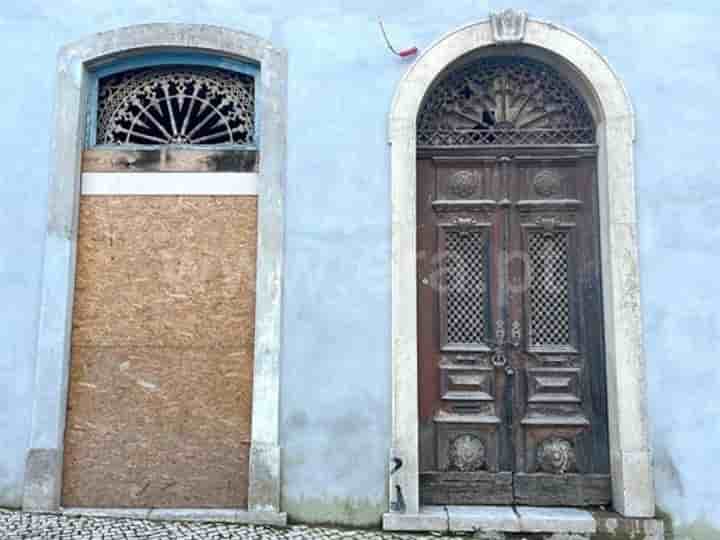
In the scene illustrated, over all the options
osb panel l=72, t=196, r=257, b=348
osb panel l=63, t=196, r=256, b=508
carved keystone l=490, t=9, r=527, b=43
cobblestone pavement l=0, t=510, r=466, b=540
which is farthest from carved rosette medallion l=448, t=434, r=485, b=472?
carved keystone l=490, t=9, r=527, b=43

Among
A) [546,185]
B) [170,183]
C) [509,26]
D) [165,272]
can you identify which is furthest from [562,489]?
[170,183]

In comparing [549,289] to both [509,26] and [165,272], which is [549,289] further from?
[165,272]

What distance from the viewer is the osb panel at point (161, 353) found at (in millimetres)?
5070

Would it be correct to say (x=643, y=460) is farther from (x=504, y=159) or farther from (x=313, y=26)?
(x=313, y=26)

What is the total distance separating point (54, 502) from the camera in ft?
16.2

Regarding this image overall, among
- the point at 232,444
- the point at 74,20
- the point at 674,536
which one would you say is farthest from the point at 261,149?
the point at 674,536

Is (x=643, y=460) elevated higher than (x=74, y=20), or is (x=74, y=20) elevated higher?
(x=74, y=20)

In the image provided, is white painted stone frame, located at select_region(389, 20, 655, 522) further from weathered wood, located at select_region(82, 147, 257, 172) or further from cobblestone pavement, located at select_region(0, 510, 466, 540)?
weathered wood, located at select_region(82, 147, 257, 172)

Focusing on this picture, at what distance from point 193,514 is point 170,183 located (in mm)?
2525

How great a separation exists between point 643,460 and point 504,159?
8.15 feet

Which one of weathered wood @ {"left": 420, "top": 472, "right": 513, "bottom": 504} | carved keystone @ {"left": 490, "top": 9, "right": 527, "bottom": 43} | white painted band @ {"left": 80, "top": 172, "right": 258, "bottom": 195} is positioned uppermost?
carved keystone @ {"left": 490, "top": 9, "right": 527, "bottom": 43}

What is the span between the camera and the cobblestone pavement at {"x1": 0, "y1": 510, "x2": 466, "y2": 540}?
4.51 metres

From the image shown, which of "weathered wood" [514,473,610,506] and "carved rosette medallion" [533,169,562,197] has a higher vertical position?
"carved rosette medallion" [533,169,562,197]

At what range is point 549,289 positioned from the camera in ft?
17.5
